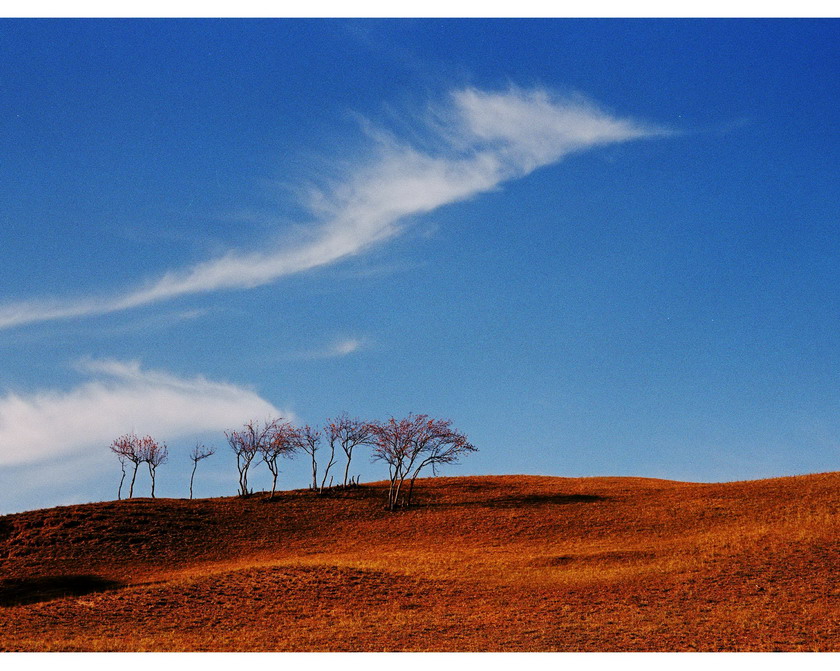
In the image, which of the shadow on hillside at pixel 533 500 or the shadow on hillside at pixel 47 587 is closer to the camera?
the shadow on hillside at pixel 47 587

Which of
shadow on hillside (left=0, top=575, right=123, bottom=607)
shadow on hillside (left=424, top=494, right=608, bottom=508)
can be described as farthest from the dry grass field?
shadow on hillside (left=424, top=494, right=608, bottom=508)

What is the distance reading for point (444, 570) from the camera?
126 ft

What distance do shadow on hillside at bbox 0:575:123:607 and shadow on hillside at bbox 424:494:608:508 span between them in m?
27.0

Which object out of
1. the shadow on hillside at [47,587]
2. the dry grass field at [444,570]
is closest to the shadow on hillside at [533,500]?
the dry grass field at [444,570]

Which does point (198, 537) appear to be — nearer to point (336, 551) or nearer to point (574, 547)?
point (336, 551)

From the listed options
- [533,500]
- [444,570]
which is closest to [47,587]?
[444,570]

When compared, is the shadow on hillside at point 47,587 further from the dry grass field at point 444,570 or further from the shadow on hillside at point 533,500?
the shadow on hillside at point 533,500

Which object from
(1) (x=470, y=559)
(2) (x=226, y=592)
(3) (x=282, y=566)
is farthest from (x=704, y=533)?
(2) (x=226, y=592)

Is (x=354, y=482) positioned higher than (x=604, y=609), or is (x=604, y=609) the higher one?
(x=354, y=482)

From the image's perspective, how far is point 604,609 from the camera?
2961 cm

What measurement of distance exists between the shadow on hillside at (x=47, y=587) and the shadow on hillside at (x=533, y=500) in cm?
2704

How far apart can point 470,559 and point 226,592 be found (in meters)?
14.1

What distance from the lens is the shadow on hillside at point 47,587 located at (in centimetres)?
3522

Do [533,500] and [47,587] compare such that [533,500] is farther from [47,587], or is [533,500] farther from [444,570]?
[47,587]
